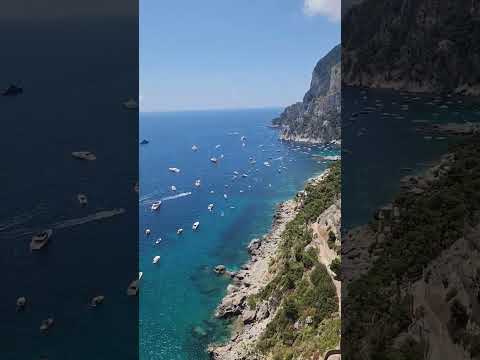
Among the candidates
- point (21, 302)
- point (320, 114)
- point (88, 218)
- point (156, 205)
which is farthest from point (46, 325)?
point (320, 114)

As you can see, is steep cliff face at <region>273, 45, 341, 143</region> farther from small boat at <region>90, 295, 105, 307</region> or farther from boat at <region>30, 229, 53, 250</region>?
boat at <region>30, 229, 53, 250</region>

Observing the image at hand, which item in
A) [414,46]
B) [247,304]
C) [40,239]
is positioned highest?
[414,46]

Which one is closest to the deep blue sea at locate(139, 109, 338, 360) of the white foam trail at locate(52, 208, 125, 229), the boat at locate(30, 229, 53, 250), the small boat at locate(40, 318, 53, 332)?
the small boat at locate(40, 318, 53, 332)

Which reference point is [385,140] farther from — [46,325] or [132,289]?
[46,325]

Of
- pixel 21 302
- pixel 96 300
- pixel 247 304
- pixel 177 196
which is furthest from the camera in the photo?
pixel 177 196

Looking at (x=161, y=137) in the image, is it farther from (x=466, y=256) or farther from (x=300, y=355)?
(x=466, y=256)

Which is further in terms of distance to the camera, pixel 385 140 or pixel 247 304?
pixel 247 304

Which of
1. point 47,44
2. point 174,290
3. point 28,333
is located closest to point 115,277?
point 28,333
